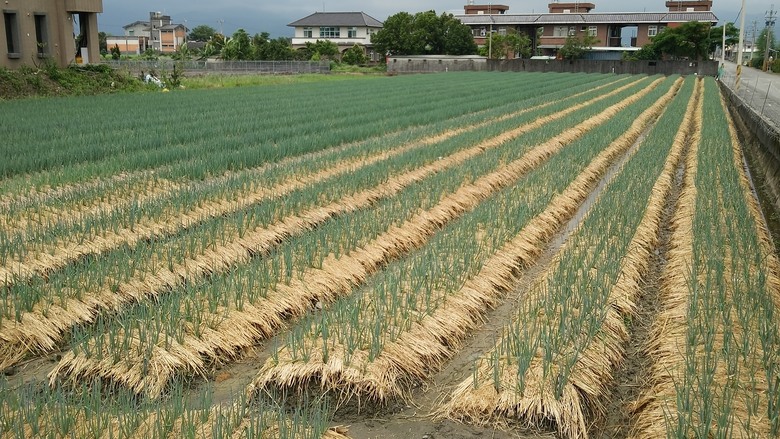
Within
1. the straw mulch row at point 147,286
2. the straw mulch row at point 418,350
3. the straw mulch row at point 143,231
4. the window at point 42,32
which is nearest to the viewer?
the straw mulch row at point 418,350

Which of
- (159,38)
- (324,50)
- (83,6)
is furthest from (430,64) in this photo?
(159,38)

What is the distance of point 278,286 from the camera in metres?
5.33

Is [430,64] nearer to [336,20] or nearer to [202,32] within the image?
[336,20]

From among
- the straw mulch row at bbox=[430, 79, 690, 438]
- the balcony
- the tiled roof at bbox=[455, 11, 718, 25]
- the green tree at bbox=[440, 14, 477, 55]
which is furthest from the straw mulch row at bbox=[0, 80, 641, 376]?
the tiled roof at bbox=[455, 11, 718, 25]

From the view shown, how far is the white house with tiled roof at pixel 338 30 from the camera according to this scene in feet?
249

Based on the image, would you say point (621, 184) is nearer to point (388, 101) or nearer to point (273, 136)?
point (273, 136)

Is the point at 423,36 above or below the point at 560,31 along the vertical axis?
below

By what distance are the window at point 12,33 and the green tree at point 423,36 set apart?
40.1m

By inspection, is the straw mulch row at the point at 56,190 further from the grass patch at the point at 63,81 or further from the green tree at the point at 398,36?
the green tree at the point at 398,36

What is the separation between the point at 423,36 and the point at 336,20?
18.9 meters

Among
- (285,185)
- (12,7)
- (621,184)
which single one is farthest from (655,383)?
(12,7)

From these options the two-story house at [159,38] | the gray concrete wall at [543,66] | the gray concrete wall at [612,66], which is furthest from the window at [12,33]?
the two-story house at [159,38]

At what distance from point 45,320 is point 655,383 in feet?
12.6

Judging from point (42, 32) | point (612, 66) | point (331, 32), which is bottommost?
point (612, 66)
